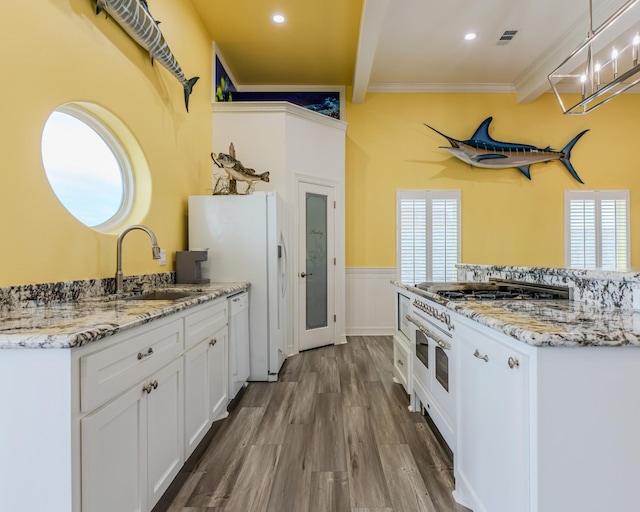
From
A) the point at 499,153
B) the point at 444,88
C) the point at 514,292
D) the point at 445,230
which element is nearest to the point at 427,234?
the point at 445,230

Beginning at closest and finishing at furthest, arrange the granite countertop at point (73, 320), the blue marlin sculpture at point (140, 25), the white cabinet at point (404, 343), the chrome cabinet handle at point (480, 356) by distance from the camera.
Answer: the granite countertop at point (73, 320) → the chrome cabinet handle at point (480, 356) → the blue marlin sculpture at point (140, 25) → the white cabinet at point (404, 343)

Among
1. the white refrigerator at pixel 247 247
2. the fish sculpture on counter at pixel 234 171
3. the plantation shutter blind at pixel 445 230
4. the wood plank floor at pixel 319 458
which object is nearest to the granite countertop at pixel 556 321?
the wood plank floor at pixel 319 458

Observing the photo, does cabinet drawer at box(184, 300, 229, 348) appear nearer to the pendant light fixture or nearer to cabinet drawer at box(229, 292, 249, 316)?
cabinet drawer at box(229, 292, 249, 316)

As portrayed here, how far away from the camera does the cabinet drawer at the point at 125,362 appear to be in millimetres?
1037

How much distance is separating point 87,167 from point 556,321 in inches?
97.4

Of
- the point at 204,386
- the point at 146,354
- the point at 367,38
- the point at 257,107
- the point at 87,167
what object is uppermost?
the point at 367,38

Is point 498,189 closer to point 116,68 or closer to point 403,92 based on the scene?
point 403,92

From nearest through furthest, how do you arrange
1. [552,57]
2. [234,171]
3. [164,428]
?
[164,428], [234,171], [552,57]

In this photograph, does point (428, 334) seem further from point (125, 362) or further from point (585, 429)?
point (125, 362)

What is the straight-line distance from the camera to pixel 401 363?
284cm

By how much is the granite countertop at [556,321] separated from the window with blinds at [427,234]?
10.9 ft

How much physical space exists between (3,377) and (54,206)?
983 mm

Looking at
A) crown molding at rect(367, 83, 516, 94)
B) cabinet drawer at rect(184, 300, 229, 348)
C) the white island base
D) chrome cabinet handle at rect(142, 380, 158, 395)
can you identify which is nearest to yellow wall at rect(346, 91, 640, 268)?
crown molding at rect(367, 83, 516, 94)

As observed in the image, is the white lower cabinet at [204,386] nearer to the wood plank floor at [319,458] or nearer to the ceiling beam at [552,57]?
the wood plank floor at [319,458]
